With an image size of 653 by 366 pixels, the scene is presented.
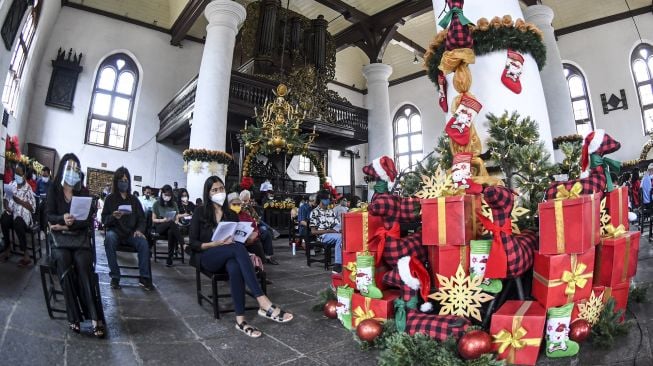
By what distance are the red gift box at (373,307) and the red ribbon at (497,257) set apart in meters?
0.56

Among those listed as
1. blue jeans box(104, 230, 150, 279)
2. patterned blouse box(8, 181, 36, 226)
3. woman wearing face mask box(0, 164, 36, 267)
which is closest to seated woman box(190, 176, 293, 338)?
blue jeans box(104, 230, 150, 279)

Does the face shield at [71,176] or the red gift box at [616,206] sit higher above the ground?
the face shield at [71,176]

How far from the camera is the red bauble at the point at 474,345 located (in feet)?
4.91

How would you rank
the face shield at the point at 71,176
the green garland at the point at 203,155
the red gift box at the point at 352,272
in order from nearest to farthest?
the red gift box at the point at 352,272 < the face shield at the point at 71,176 < the green garland at the point at 203,155

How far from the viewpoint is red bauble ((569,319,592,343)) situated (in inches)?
64.8

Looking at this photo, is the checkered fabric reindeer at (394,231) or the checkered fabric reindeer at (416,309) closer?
the checkered fabric reindeer at (416,309)

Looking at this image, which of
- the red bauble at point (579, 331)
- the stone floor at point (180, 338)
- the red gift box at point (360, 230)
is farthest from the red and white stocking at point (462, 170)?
the stone floor at point (180, 338)

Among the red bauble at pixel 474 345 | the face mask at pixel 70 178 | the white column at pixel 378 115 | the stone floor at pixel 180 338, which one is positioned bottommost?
the stone floor at pixel 180 338

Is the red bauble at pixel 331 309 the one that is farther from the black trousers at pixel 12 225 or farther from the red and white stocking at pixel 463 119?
the black trousers at pixel 12 225

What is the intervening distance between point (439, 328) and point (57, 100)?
42.1 ft

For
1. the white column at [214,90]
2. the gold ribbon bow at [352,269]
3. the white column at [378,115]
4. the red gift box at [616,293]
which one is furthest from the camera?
the white column at [378,115]

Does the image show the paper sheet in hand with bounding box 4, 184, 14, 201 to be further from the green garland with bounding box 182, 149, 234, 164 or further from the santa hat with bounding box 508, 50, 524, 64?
the santa hat with bounding box 508, 50, 524, 64

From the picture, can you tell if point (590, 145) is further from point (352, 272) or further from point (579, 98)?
point (579, 98)

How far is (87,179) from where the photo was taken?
35.3ft
